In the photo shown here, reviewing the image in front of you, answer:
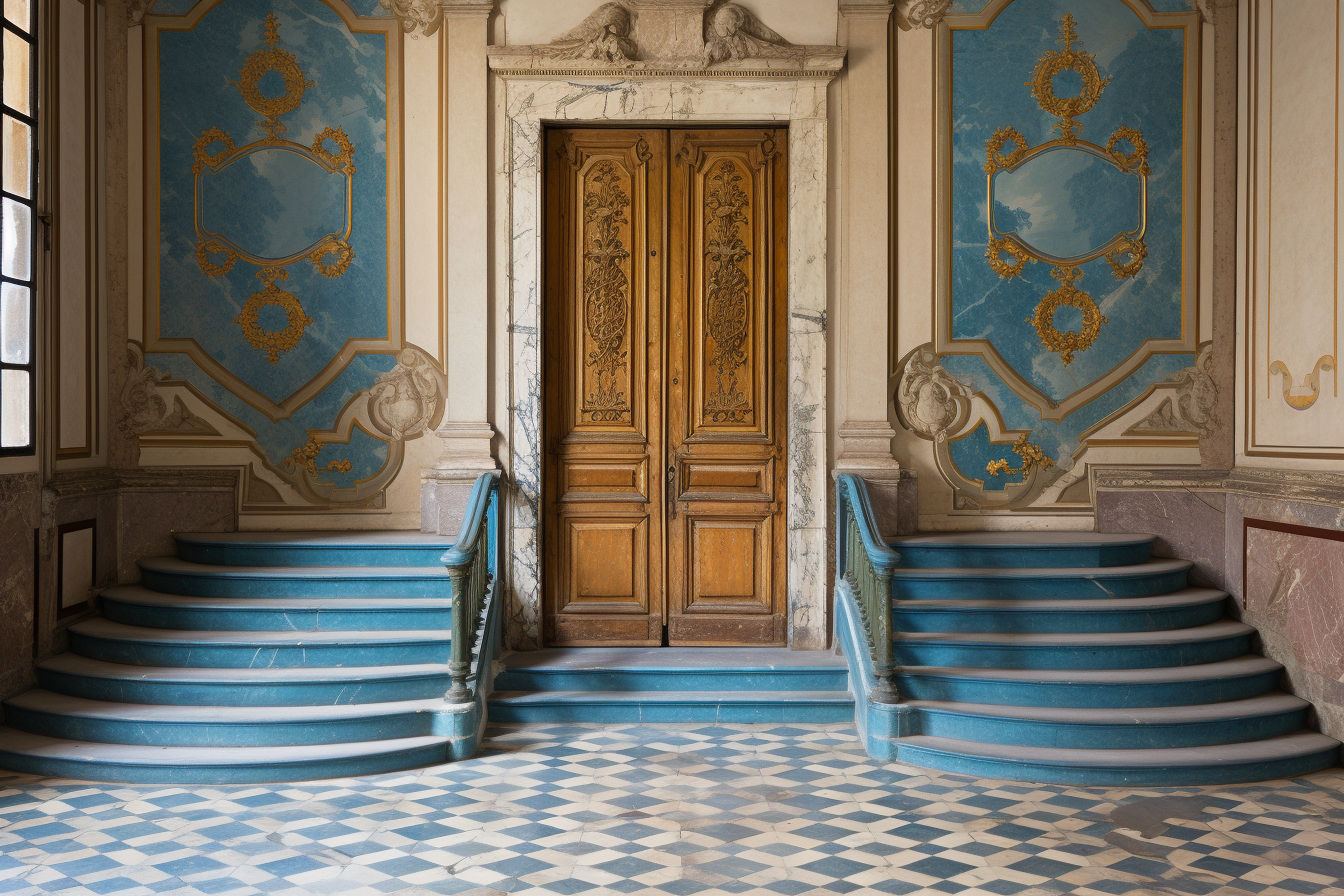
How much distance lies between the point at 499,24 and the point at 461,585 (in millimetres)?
3259

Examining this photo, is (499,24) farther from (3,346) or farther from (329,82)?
(3,346)

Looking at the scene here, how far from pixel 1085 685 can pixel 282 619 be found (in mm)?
3873

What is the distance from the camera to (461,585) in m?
5.15

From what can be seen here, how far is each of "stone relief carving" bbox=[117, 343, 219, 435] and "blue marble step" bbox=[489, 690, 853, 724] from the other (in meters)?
2.47

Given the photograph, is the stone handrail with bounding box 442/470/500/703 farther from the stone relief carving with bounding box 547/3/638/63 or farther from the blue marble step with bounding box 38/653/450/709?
the stone relief carving with bounding box 547/3/638/63

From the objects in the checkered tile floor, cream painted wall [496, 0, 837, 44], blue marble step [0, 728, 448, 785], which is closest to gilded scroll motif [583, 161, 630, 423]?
cream painted wall [496, 0, 837, 44]

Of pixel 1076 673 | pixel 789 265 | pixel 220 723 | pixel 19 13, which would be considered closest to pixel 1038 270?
pixel 789 265

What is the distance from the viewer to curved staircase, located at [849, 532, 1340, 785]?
487cm

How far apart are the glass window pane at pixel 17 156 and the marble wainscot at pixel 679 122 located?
2367mm

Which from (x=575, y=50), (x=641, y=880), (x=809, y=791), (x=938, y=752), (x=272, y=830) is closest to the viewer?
(x=641, y=880)

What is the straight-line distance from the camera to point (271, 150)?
643 centimetres

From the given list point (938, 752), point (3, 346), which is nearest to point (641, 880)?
point (938, 752)

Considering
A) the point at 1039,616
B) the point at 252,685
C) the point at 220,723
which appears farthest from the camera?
the point at 1039,616

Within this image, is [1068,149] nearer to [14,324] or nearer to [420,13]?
[420,13]
